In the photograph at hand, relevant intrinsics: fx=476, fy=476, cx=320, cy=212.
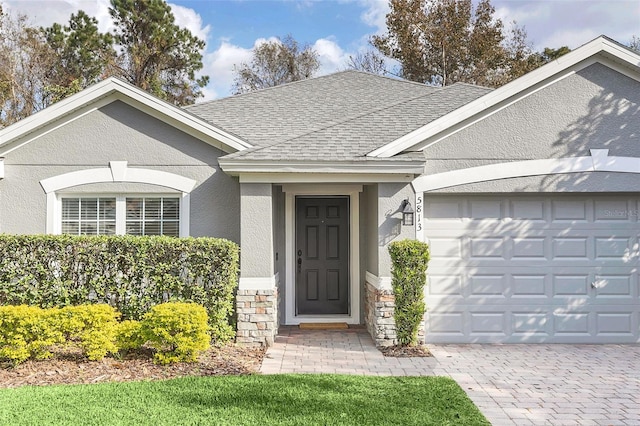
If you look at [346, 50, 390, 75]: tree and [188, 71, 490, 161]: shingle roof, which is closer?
[188, 71, 490, 161]: shingle roof

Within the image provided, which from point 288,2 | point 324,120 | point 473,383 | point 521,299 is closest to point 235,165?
point 324,120

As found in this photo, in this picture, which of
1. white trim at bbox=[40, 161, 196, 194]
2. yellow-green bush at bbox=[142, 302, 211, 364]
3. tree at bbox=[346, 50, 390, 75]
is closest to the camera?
yellow-green bush at bbox=[142, 302, 211, 364]

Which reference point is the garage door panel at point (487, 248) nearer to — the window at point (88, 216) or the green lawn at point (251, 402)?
the green lawn at point (251, 402)

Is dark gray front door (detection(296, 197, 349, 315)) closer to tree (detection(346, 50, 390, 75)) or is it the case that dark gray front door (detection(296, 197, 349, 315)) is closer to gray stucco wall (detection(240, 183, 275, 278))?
gray stucco wall (detection(240, 183, 275, 278))

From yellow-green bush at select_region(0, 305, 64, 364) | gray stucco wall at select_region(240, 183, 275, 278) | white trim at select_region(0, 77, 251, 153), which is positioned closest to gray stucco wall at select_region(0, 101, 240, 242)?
white trim at select_region(0, 77, 251, 153)

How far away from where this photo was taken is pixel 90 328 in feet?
22.0

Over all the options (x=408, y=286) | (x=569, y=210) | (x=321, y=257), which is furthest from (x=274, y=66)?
(x=408, y=286)

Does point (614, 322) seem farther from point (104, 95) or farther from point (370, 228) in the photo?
point (104, 95)

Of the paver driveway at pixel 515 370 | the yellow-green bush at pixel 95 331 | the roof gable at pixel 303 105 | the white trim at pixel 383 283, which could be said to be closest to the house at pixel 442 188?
the white trim at pixel 383 283

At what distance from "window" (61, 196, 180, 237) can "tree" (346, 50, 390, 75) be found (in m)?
20.2

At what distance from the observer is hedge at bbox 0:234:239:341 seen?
7.30 m

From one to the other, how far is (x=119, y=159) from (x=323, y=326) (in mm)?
4888

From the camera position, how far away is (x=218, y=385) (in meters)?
5.81

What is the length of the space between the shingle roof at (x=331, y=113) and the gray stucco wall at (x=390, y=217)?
2.54 ft
